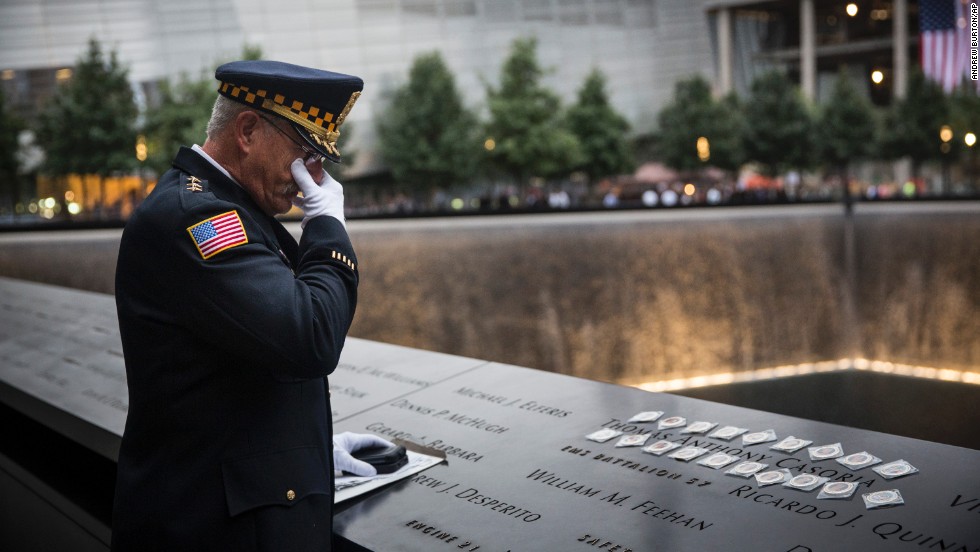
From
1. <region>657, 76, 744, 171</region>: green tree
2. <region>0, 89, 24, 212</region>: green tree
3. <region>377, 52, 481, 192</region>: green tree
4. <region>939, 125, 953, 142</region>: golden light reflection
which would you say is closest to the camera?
<region>0, 89, 24, 212</region>: green tree

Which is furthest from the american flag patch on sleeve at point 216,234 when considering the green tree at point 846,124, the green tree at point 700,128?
the green tree at point 846,124

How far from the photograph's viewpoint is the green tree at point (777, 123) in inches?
1885

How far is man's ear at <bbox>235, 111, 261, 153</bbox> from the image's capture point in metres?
1.95

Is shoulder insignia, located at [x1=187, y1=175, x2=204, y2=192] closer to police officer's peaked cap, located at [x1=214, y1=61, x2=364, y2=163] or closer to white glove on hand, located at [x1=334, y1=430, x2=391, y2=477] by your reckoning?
police officer's peaked cap, located at [x1=214, y1=61, x2=364, y2=163]

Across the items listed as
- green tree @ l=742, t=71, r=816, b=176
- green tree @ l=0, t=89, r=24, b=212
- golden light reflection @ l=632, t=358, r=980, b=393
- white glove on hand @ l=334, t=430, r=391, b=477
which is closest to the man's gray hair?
white glove on hand @ l=334, t=430, r=391, b=477

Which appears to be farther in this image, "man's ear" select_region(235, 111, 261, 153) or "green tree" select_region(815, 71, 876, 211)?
"green tree" select_region(815, 71, 876, 211)

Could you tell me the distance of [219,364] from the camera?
189 centimetres

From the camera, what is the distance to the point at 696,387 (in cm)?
723

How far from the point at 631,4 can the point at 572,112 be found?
39.8ft

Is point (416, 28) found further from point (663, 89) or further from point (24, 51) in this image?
point (24, 51)

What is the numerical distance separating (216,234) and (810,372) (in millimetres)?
6676

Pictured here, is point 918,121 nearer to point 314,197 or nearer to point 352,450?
point 352,450

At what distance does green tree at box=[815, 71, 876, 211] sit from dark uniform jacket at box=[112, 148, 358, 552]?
1976 inches

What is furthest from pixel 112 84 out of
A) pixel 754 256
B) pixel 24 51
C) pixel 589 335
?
pixel 589 335
